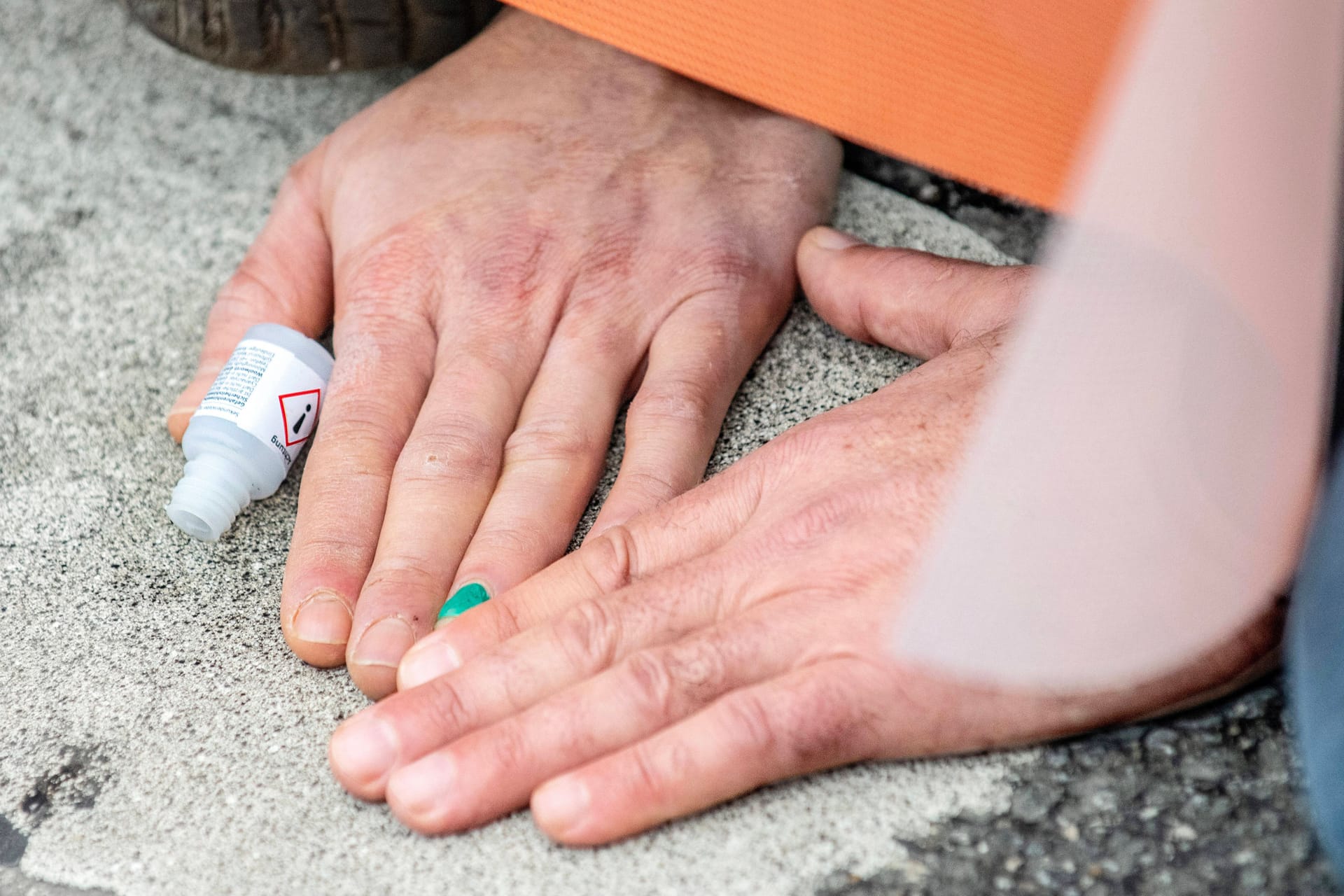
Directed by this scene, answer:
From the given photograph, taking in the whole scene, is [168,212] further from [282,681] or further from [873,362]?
[873,362]

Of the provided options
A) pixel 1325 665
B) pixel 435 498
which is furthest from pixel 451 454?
pixel 1325 665

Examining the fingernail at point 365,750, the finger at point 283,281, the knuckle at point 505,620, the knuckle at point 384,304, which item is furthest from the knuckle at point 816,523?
the finger at point 283,281

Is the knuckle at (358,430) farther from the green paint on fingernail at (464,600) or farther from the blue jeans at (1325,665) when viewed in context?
the blue jeans at (1325,665)

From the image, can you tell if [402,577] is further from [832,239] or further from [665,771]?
[832,239]

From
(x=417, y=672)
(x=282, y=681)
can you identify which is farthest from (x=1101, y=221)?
(x=282, y=681)

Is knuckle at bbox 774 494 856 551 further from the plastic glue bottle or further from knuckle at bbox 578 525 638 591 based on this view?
the plastic glue bottle

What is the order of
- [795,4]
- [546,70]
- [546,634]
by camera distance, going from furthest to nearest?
[546,70] < [795,4] < [546,634]

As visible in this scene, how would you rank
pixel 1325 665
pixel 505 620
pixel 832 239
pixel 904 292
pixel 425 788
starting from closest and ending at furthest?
1. pixel 1325 665
2. pixel 425 788
3. pixel 505 620
4. pixel 904 292
5. pixel 832 239
